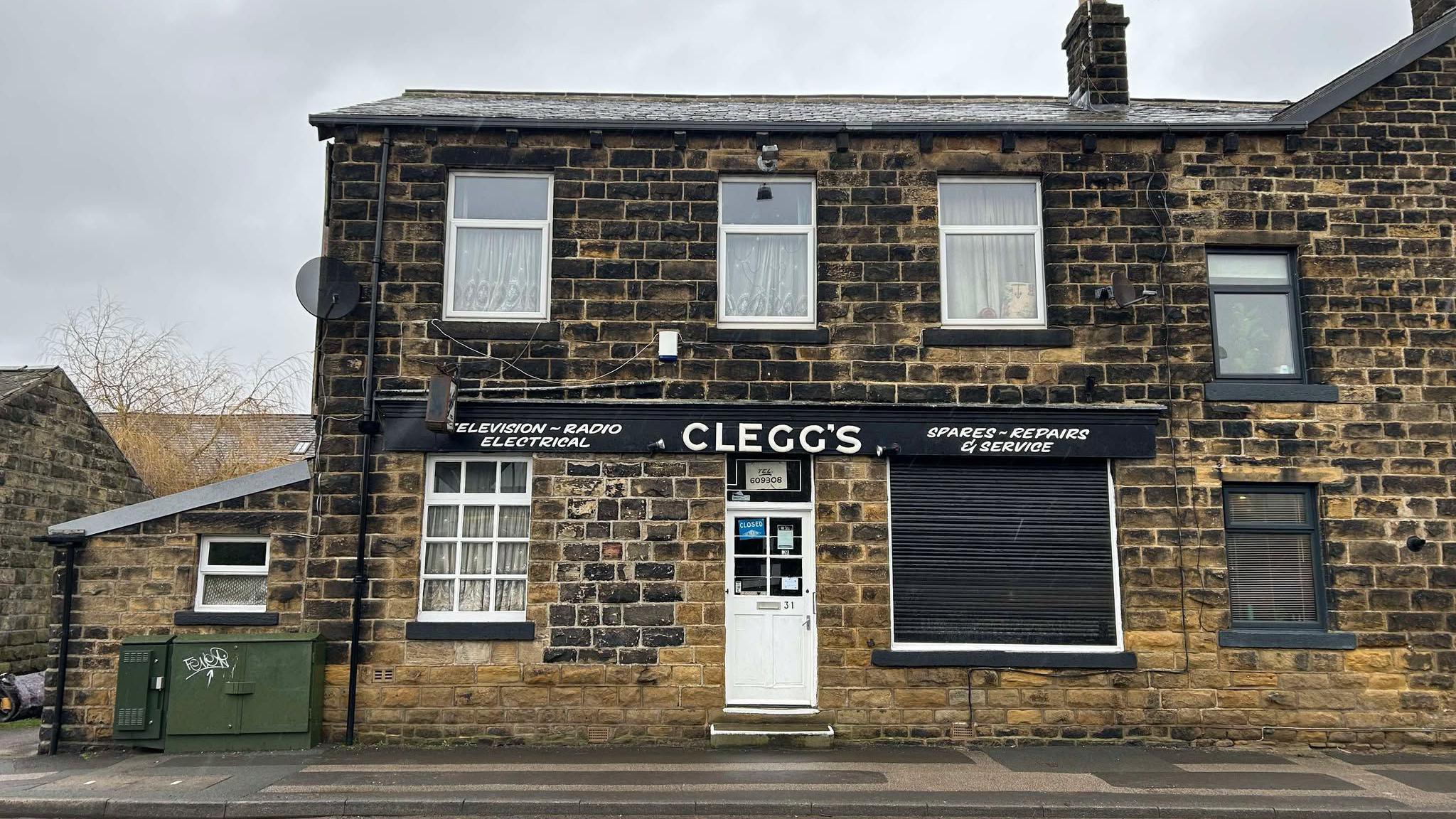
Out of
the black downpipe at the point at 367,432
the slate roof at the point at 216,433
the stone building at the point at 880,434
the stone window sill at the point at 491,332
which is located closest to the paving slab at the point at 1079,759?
the stone building at the point at 880,434

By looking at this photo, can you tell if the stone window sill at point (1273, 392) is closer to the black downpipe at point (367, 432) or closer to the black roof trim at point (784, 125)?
the black roof trim at point (784, 125)

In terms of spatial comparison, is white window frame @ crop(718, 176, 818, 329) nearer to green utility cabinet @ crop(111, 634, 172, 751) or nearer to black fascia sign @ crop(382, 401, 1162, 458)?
black fascia sign @ crop(382, 401, 1162, 458)

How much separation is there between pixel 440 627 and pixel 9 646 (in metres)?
8.42

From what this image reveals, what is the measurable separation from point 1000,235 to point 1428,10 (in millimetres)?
5949

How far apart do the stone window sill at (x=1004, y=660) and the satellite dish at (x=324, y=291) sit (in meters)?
6.47

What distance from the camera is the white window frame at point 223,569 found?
33.2 feet

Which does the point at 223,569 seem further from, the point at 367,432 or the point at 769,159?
the point at 769,159

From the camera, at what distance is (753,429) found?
10.2 m

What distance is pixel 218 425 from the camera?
25438 millimetres

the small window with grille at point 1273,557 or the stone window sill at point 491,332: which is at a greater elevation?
the stone window sill at point 491,332

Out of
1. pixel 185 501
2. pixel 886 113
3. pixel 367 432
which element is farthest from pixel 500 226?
pixel 886 113

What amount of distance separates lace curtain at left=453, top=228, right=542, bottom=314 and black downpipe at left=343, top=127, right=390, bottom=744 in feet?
2.67

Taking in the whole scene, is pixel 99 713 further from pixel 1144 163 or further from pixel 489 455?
pixel 1144 163

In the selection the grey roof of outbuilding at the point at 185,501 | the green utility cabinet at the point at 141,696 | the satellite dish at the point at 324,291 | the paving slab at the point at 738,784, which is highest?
the satellite dish at the point at 324,291
